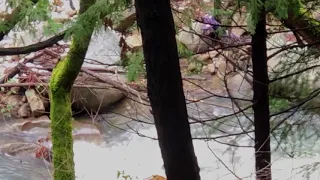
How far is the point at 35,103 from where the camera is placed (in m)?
7.82

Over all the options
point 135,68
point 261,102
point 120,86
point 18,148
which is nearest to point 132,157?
point 120,86

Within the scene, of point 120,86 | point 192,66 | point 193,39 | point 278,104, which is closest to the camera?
point 278,104

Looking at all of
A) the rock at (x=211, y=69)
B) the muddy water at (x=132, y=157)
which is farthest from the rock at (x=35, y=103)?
the rock at (x=211, y=69)

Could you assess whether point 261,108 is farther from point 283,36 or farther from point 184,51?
point 283,36

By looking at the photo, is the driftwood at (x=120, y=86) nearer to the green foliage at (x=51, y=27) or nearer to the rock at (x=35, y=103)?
the rock at (x=35, y=103)

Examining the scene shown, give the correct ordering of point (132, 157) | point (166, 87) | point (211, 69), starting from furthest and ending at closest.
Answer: point (211, 69) < point (132, 157) < point (166, 87)

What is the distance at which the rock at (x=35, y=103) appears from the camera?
780 cm

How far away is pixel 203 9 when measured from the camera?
351cm

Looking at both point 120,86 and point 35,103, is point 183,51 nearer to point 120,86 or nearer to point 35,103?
point 120,86

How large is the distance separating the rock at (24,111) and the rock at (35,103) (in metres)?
0.12

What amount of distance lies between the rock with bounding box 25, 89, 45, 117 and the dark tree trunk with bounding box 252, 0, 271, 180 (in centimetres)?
491

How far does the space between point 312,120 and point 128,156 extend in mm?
3322

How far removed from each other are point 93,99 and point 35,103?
84cm

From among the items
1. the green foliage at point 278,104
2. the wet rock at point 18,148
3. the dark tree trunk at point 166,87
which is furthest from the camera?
the wet rock at point 18,148
